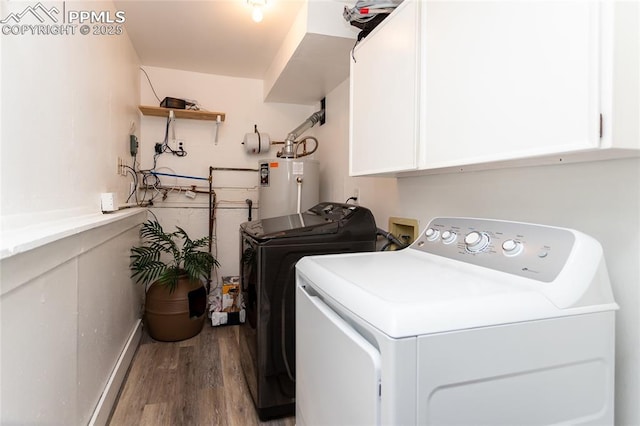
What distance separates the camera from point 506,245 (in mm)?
955

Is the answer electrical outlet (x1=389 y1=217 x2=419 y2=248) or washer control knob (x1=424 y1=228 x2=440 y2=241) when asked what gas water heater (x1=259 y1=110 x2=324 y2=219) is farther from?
washer control knob (x1=424 y1=228 x2=440 y2=241)

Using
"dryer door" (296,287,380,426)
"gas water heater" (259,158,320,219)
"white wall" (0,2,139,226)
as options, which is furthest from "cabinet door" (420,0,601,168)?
"gas water heater" (259,158,320,219)

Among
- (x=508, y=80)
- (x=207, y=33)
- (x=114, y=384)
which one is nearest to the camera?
(x=508, y=80)

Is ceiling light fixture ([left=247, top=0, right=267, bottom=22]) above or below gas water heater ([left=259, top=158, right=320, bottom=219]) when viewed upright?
above

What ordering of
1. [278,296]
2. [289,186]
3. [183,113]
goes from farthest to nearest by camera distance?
[183,113] → [289,186] → [278,296]

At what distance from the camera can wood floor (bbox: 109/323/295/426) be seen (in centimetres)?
171

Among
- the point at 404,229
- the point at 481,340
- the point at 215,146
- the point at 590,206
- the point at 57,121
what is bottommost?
the point at 481,340

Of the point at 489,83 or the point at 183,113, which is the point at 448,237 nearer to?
the point at 489,83

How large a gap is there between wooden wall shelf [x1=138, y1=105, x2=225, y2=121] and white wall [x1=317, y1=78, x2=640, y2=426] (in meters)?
2.20

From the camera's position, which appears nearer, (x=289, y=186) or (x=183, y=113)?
(x=289, y=186)

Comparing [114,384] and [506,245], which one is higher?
[506,245]

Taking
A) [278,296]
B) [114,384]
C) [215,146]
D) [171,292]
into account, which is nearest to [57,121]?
[278,296]

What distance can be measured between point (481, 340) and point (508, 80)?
65cm

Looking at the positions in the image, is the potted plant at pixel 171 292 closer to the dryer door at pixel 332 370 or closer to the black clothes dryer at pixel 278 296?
the black clothes dryer at pixel 278 296
